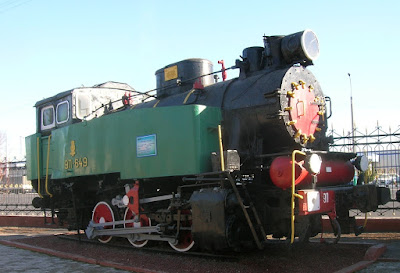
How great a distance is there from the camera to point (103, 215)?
856 centimetres

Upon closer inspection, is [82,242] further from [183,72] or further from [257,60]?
[257,60]

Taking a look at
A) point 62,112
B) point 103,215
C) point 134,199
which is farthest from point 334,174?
point 62,112

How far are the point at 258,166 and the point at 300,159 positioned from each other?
2.26ft

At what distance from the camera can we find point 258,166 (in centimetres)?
640

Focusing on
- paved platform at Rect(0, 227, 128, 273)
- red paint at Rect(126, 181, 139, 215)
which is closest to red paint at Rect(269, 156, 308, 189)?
paved platform at Rect(0, 227, 128, 273)

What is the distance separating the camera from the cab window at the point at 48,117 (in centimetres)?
992

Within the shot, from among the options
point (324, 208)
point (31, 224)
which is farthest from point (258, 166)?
point (31, 224)

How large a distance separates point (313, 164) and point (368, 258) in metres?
1.72

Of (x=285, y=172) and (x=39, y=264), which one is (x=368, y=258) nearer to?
(x=285, y=172)

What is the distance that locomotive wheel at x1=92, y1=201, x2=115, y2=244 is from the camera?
834 centimetres

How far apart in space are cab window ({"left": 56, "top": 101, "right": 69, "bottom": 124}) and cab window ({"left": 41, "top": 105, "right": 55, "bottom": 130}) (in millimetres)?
257

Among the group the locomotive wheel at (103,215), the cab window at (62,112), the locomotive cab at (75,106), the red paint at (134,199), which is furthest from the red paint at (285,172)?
the cab window at (62,112)

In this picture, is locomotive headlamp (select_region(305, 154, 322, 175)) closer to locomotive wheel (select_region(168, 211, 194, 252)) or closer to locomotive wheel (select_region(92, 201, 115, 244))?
locomotive wheel (select_region(168, 211, 194, 252))

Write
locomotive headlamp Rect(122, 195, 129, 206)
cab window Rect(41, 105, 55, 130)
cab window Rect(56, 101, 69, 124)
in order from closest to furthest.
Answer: locomotive headlamp Rect(122, 195, 129, 206) < cab window Rect(56, 101, 69, 124) < cab window Rect(41, 105, 55, 130)
